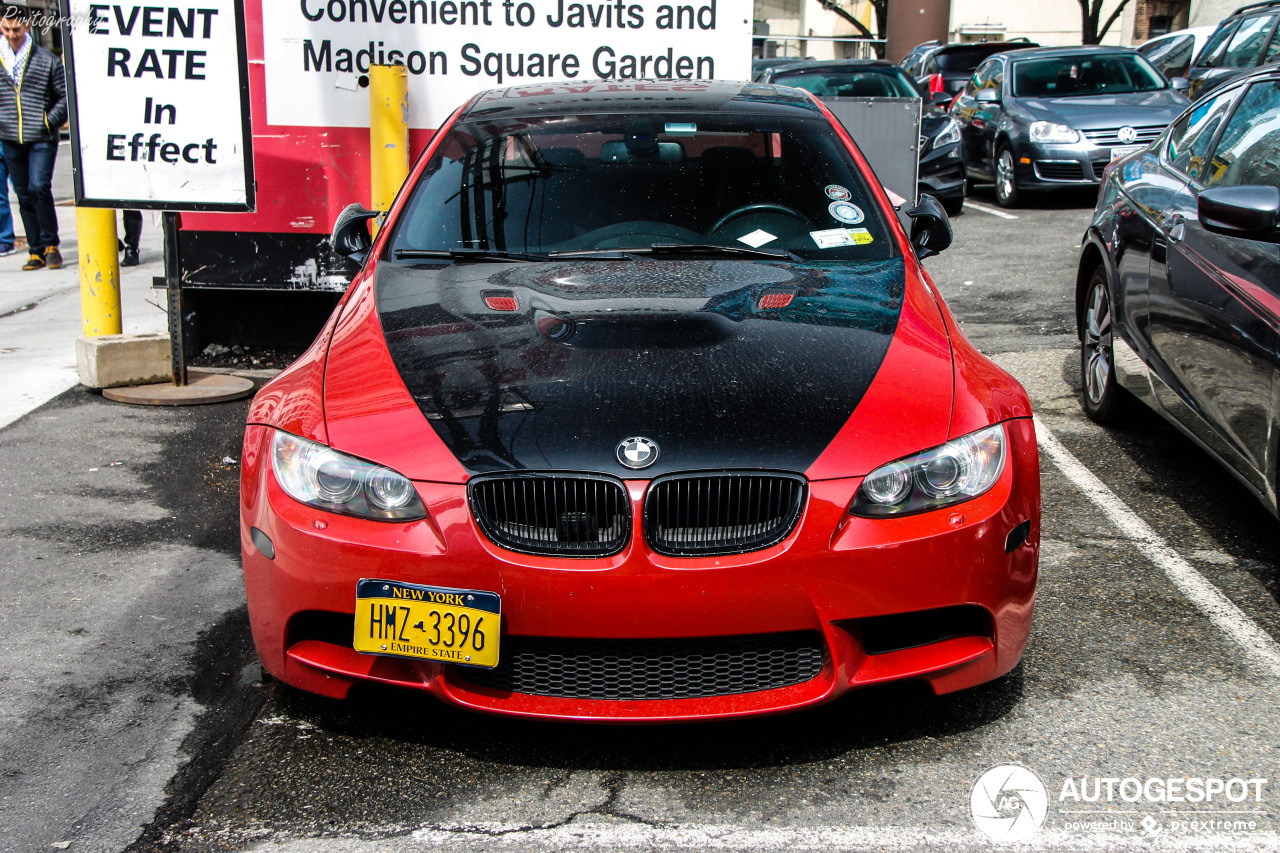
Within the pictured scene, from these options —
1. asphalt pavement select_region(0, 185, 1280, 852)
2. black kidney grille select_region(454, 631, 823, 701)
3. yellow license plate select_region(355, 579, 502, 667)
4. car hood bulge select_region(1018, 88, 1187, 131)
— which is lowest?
asphalt pavement select_region(0, 185, 1280, 852)

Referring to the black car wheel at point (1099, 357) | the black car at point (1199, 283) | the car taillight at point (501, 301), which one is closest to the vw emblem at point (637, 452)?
the car taillight at point (501, 301)

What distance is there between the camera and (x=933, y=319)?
348 cm

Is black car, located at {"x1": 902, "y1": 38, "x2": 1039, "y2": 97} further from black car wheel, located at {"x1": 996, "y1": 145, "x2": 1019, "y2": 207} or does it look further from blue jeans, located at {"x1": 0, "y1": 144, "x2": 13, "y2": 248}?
blue jeans, located at {"x1": 0, "y1": 144, "x2": 13, "y2": 248}

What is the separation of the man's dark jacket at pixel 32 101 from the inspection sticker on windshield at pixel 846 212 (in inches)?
311

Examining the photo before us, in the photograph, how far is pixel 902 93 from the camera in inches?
549

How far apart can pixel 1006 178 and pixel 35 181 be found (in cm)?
898

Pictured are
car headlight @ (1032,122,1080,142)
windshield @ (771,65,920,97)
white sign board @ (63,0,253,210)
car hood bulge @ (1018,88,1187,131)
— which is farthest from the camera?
windshield @ (771,65,920,97)

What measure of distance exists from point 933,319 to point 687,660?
4.06 feet

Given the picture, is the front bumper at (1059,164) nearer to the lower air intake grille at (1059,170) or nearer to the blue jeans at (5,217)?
the lower air intake grille at (1059,170)

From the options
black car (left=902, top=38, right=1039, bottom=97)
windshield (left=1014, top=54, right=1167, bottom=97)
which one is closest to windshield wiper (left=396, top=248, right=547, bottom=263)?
windshield (left=1014, top=54, right=1167, bottom=97)

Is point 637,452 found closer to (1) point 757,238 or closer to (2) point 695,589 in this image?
(2) point 695,589

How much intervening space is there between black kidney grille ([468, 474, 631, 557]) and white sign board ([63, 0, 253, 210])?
4.01 meters

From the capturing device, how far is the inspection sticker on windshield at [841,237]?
158 inches

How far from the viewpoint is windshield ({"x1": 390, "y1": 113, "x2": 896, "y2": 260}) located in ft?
13.3
